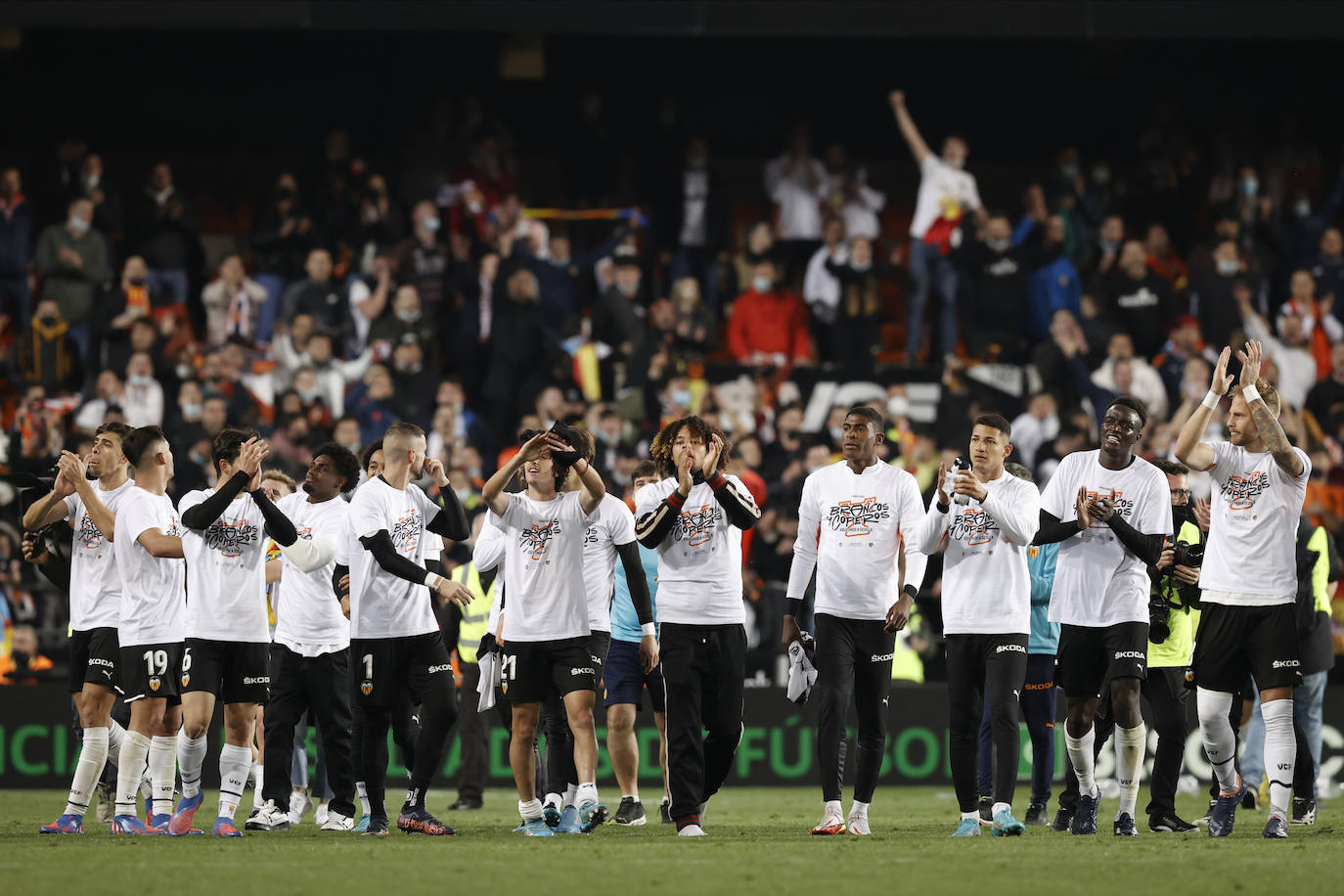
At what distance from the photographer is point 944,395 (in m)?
21.2

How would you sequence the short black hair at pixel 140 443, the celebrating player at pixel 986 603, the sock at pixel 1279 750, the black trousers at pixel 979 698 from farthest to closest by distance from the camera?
the short black hair at pixel 140 443 → the celebrating player at pixel 986 603 → the black trousers at pixel 979 698 → the sock at pixel 1279 750

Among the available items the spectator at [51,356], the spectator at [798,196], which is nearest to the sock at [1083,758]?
the spectator at [798,196]

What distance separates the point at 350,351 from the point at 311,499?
9800mm

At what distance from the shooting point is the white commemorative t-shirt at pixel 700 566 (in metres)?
10.8

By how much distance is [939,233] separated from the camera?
22.9 metres

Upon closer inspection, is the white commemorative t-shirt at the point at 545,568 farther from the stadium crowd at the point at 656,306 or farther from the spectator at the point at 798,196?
the spectator at the point at 798,196

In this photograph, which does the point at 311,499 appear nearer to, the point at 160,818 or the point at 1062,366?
the point at 160,818

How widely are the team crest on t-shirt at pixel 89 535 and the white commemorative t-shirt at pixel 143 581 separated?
0.19 metres

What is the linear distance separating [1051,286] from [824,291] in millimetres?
2902

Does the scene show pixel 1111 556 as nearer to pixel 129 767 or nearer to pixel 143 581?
pixel 143 581

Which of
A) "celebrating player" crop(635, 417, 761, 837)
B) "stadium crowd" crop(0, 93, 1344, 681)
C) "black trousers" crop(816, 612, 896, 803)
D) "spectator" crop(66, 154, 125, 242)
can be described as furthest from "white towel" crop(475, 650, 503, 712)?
"spectator" crop(66, 154, 125, 242)

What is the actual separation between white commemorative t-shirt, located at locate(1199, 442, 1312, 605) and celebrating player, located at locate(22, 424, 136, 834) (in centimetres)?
689

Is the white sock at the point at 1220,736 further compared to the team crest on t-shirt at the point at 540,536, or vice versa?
the team crest on t-shirt at the point at 540,536

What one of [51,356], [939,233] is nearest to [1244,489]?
[939,233]
